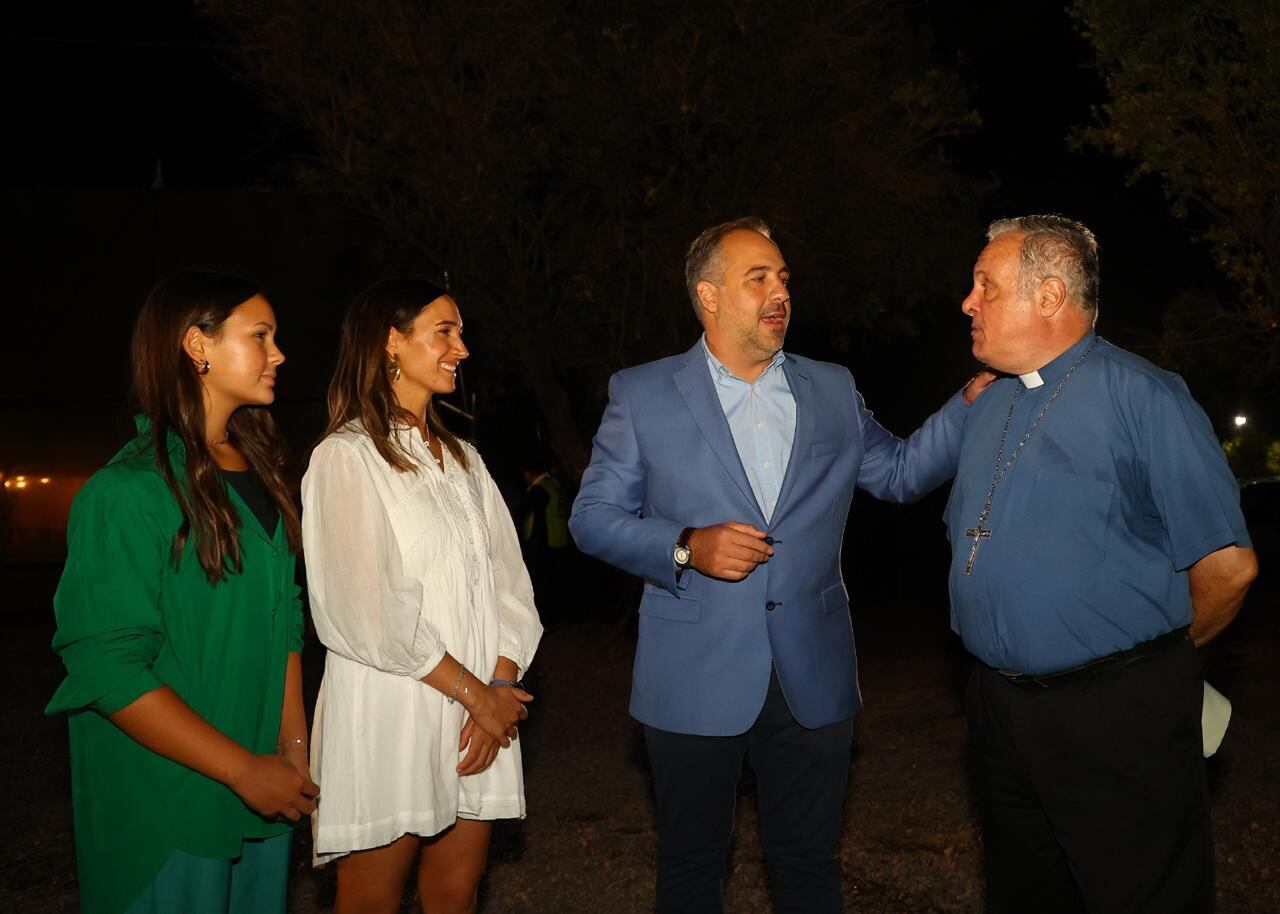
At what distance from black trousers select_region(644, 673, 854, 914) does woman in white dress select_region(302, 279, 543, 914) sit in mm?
517

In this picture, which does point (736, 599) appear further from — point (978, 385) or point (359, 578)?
point (359, 578)

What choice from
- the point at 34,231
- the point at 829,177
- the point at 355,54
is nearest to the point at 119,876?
the point at 355,54

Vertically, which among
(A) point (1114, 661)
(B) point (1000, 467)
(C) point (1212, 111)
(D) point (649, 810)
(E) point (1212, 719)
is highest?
(C) point (1212, 111)

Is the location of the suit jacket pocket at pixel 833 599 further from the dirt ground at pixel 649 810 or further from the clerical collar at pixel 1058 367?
the dirt ground at pixel 649 810

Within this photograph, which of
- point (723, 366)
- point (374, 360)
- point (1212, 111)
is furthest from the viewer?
point (1212, 111)

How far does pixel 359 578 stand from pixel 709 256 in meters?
1.59

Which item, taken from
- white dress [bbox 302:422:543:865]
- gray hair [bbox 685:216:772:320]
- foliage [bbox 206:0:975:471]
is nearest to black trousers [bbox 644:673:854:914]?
white dress [bbox 302:422:543:865]

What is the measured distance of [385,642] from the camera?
3.25 metres

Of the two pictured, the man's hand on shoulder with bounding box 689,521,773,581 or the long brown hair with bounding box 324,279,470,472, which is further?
the long brown hair with bounding box 324,279,470,472

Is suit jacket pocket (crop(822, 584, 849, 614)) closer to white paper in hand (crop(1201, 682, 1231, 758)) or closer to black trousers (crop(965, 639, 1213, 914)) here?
black trousers (crop(965, 639, 1213, 914))

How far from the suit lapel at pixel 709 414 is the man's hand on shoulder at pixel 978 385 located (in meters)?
0.78

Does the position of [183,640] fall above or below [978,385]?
below

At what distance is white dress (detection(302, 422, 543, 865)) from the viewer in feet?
10.7

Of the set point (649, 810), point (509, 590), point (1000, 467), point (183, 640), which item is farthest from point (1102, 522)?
point (649, 810)
